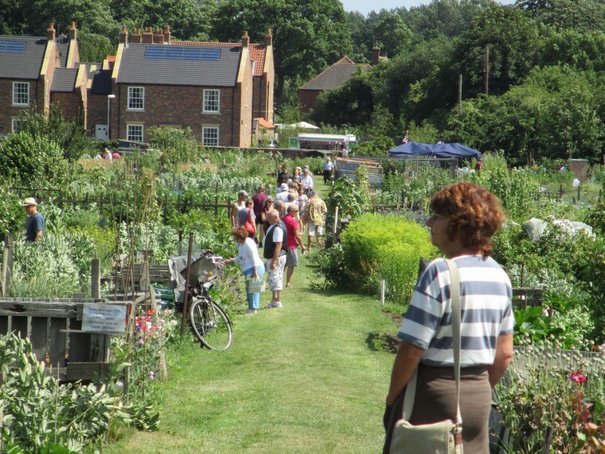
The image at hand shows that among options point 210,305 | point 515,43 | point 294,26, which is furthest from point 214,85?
point 210,305

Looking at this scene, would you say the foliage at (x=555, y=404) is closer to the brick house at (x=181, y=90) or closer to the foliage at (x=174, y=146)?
the foliage at (x=174, y=146)

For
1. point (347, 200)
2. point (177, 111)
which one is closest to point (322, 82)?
point (177, 111)

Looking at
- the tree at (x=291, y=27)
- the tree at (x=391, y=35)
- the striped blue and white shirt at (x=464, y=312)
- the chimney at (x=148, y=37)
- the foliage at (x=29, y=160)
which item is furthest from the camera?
the tree at (x=391, y=35)

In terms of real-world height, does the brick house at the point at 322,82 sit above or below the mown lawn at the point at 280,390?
above

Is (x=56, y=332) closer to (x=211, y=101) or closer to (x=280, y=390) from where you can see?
(x=280, y=390)

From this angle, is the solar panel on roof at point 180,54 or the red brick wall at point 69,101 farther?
the red brick wall at point 69,101

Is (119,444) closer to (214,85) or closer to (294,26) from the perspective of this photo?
(214,85)

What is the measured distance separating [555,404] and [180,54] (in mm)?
61154

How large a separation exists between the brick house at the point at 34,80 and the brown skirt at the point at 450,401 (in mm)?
61879

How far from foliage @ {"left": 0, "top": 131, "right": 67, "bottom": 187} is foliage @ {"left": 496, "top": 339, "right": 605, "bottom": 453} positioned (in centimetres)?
2180

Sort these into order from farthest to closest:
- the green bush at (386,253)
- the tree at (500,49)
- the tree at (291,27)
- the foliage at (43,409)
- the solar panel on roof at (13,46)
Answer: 1. the tree at (291,27)
2. the solar panel on roof at (13,46)
3. the tree at (500,49)
4. the green bush at (386,253)
5. the foliage at (43,409)

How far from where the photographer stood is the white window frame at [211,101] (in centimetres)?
6550

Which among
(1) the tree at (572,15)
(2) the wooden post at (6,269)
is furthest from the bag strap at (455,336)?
(1) the tree at (572,15)

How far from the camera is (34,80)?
2596 inches
